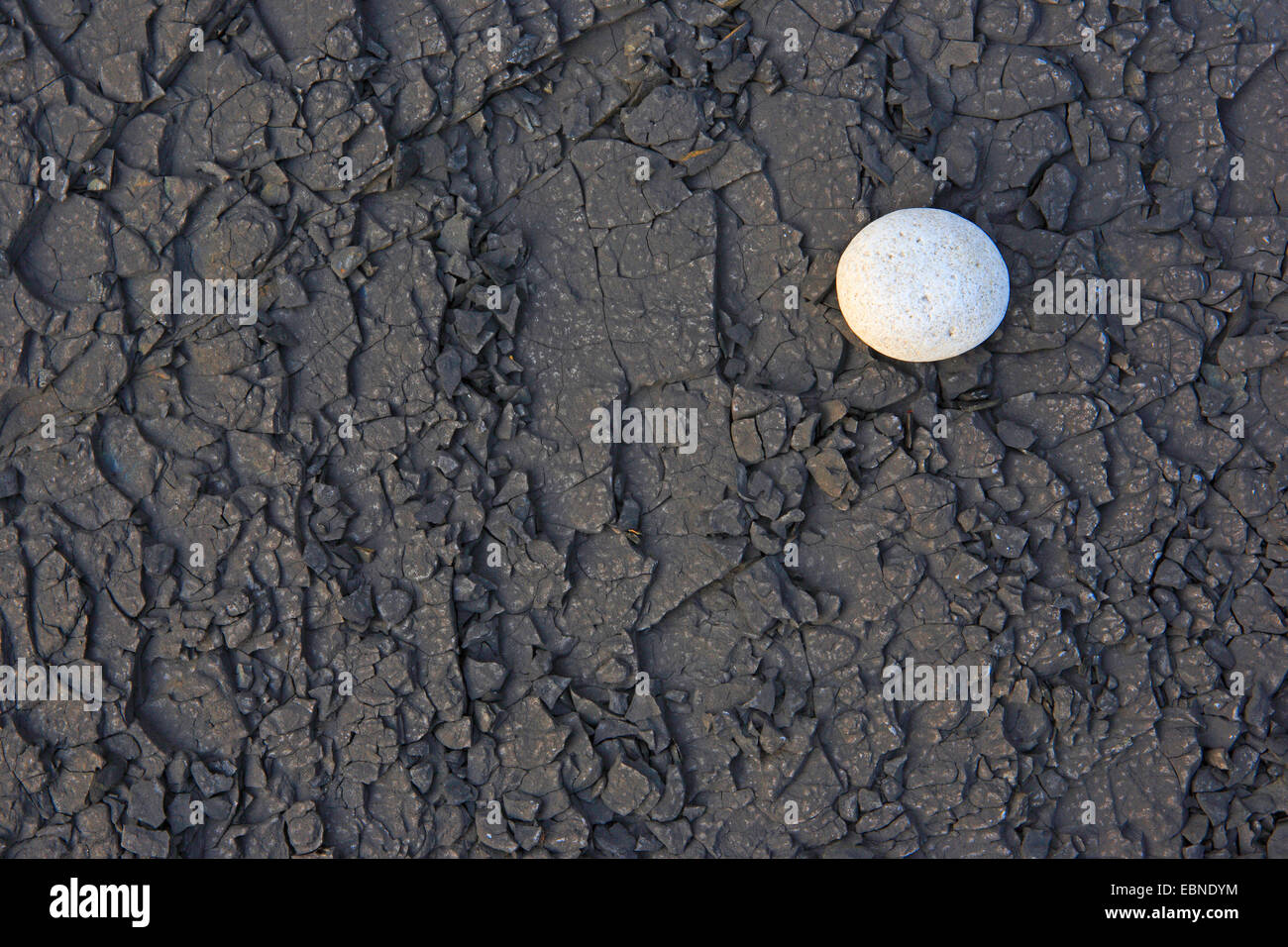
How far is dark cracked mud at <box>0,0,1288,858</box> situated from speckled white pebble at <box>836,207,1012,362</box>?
0.17m

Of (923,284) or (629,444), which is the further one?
(629,444)

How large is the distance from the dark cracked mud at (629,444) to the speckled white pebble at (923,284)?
171mm

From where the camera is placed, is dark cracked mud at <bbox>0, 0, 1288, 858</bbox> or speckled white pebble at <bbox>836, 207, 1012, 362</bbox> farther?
dark cracked mud at <bbox>0, 0, 1288, 858</bbox>

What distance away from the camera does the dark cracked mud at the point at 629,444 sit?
249 centimetres

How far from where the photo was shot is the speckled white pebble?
92.4 inches

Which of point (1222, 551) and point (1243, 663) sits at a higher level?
point (1222, 551)

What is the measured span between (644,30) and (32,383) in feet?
7.05

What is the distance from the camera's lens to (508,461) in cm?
258

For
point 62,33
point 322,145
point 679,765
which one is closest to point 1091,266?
point 679,765

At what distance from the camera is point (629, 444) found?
262cm

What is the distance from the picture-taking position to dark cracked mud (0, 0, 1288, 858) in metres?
2.49

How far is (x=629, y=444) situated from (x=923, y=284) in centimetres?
99

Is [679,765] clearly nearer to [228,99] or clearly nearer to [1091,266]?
[1091,266]

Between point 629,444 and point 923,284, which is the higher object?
point 923,284
